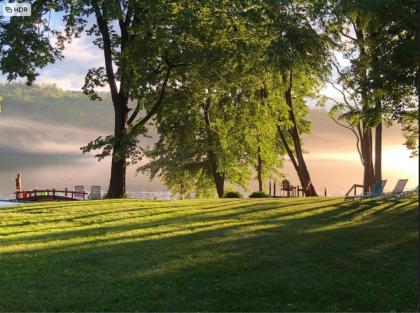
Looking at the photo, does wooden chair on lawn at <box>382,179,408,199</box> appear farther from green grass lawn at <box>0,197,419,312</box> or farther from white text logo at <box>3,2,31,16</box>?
white text logo at <box>3,2,31,16</box>

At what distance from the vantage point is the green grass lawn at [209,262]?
8.80 m

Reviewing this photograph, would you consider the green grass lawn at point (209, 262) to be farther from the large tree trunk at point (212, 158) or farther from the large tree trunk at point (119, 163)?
the large tree trunk at point (212, 158)

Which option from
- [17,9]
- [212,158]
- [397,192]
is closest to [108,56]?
[17,9]

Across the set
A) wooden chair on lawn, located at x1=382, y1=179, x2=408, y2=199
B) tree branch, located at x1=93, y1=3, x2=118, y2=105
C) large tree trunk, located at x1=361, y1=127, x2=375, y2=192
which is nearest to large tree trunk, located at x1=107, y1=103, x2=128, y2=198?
tree branch, located at x1=93, y1=3, x2=118, y2=105

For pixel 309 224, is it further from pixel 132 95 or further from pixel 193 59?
pixel 132 95

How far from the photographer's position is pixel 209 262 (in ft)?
36.7

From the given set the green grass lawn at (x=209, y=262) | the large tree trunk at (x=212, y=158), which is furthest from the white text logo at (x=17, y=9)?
the large tree trunk at (x=212, y=158)

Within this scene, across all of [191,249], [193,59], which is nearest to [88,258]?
[191,249]

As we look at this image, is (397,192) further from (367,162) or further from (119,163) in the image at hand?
(119,163)

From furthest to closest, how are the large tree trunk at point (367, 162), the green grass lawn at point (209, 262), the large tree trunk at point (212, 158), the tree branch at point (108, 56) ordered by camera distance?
the large tree trunk at point (212, 158)
the large tree trunk at point (367, 162)
the tree branch at point (108, 56)
the green grass lawn at point (209, 262)

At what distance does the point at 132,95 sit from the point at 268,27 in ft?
28.4

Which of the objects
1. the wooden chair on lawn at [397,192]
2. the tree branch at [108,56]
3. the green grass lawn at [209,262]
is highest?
the tree branch at [108,56]

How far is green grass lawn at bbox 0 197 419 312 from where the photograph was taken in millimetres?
8805

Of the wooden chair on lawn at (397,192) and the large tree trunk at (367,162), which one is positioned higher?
the large tree trunk at (367,162)
